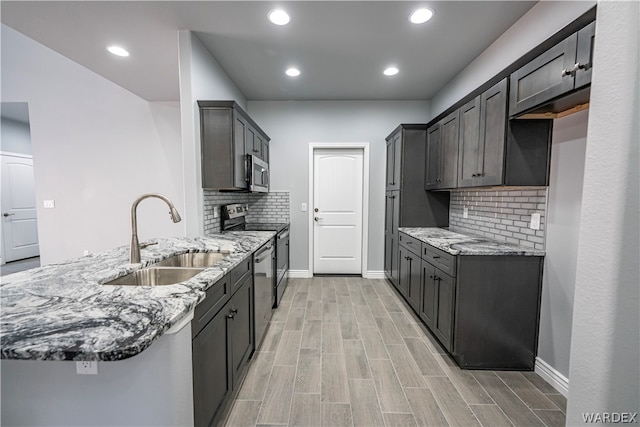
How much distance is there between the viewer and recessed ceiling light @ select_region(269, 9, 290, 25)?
2.04 metres

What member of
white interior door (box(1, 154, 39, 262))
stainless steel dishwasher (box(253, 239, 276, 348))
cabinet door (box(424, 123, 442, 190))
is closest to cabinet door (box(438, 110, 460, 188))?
cabinet door (box(424, 123, 442, 190))

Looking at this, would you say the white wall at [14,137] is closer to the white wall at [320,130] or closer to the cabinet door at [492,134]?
the white wall at [320,130]

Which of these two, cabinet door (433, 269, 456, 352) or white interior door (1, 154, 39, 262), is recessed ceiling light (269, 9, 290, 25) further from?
white interior door (1, 154, 39, 262)

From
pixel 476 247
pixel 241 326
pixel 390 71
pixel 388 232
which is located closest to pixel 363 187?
pixel 388 232

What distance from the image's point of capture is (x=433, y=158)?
3146 millimetres

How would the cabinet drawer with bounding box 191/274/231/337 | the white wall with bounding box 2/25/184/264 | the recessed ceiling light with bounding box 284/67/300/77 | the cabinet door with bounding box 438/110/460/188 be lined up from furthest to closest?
the white wall with bounding box 2/25/184/264 → the recessed ceiling light with bounding box 284/67/300/77 → the cabinet door with bounding box 438/110/460/188 → the cabinet drawer with bounding box 191/274/231/337

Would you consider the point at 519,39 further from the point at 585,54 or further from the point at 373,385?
the point at 373,385

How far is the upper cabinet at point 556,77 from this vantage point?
4.58ft

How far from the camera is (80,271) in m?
1.32

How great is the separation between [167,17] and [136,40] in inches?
23.7

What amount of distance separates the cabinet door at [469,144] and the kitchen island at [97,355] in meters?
2.43

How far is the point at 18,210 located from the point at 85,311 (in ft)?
22.8

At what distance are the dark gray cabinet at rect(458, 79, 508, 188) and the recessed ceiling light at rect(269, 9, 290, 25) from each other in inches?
70.9

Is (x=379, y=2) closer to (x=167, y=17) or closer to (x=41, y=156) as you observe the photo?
(x=167, y=17)
